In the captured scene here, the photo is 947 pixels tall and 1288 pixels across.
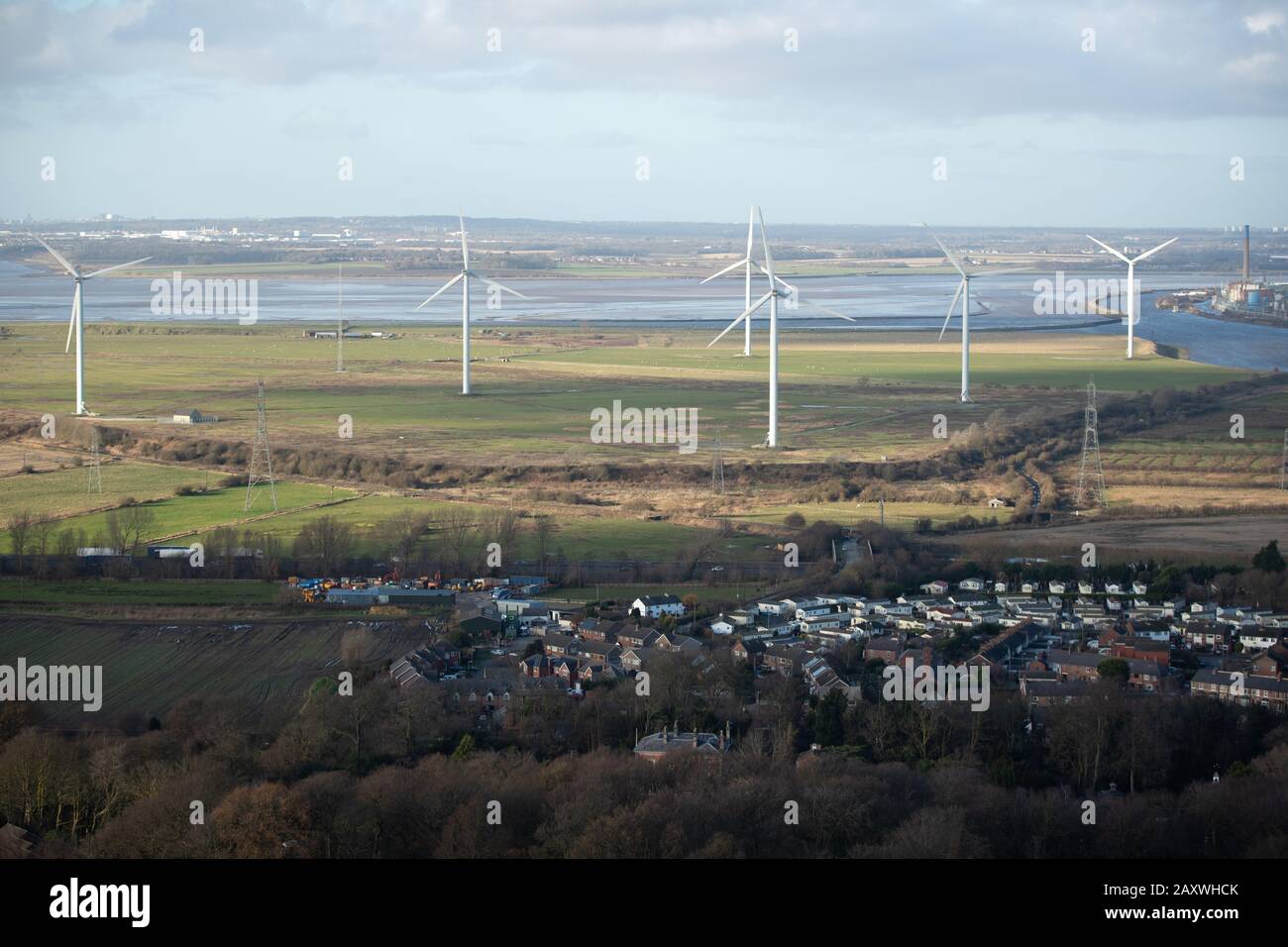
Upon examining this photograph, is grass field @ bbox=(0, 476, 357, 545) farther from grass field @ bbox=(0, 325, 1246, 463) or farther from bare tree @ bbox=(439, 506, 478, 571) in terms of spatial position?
grass field @ bbox=(0, 325, 1246, 463)

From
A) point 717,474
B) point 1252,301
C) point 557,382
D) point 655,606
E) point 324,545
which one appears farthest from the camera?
point 1252,301

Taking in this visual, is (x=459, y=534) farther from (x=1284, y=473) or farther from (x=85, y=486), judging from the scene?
(x=1284, y=473)

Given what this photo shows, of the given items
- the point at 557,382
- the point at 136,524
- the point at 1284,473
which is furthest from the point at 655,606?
the point at 557,382

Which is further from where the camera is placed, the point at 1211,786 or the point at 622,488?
the point at 622,488

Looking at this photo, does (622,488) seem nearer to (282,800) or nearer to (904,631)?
(904,631)

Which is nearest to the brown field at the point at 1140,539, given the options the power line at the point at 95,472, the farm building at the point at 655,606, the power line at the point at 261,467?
the farm building at the point at 655,606

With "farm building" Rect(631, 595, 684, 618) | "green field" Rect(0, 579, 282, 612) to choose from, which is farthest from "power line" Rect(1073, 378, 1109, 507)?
"green field" Rect(0, 579, 282, 612)
